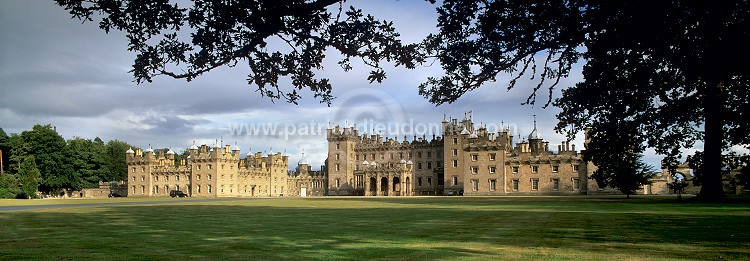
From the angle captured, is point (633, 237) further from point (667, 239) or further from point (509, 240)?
point (509, 240)

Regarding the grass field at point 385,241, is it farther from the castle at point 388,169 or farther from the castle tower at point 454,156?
the castle tower at point 454,156

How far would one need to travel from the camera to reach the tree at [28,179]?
74.5 m

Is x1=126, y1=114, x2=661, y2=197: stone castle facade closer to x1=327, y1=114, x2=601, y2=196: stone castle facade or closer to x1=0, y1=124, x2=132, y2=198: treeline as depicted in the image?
x1=327, y1=114, x2=601, y2=196: stone castle facade

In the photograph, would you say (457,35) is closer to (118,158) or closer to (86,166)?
(86,166)

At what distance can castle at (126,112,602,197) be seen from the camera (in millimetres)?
91750

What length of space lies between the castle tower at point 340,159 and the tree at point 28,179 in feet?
160

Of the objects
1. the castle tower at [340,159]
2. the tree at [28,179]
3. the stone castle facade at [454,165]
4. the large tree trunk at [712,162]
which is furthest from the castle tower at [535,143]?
the tree at [28,179]

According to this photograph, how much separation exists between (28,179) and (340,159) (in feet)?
170

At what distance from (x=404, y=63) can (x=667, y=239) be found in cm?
823

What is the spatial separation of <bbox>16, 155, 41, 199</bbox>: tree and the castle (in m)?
29.5

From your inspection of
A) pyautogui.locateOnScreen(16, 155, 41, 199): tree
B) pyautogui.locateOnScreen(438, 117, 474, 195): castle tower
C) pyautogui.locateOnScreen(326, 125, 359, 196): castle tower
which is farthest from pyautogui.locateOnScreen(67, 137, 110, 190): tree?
pyautogui.locateOnScreen(438, 117, 474, 195): castle tower

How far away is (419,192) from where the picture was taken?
107m

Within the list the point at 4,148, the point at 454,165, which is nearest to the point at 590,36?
the point at 454,165

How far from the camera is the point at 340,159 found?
371 feet
